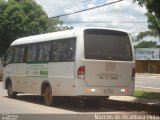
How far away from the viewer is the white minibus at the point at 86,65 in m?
16.7

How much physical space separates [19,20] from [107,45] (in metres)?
32.5

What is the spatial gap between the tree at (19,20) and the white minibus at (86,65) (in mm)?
29391

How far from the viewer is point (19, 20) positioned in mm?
48719

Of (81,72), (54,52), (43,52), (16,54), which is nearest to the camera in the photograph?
(81,72)

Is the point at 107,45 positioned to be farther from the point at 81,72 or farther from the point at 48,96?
the point at 48,96

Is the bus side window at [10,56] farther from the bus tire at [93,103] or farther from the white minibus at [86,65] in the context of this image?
the bus tire at [93,103]

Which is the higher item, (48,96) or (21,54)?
(21,54)

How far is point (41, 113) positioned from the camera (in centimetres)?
1563

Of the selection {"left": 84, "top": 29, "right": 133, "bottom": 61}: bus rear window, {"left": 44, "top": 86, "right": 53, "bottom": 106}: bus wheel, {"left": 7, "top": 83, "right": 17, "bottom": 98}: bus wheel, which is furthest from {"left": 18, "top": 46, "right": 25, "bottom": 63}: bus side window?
{"left": 84, "top": 29, "right": 133, "bottom": 61}: bus rear window

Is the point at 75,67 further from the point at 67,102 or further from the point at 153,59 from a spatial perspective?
the point at 153,59

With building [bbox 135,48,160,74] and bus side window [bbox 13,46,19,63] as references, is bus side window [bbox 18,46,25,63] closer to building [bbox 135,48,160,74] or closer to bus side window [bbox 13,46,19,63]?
bus side window [bbox 13,46,19,63]

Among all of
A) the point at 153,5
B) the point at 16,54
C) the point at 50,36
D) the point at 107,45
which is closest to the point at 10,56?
the point at 16,54

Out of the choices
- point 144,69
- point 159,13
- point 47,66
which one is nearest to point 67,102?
point 47,66

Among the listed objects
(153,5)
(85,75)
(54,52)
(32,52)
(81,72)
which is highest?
(153,5)
